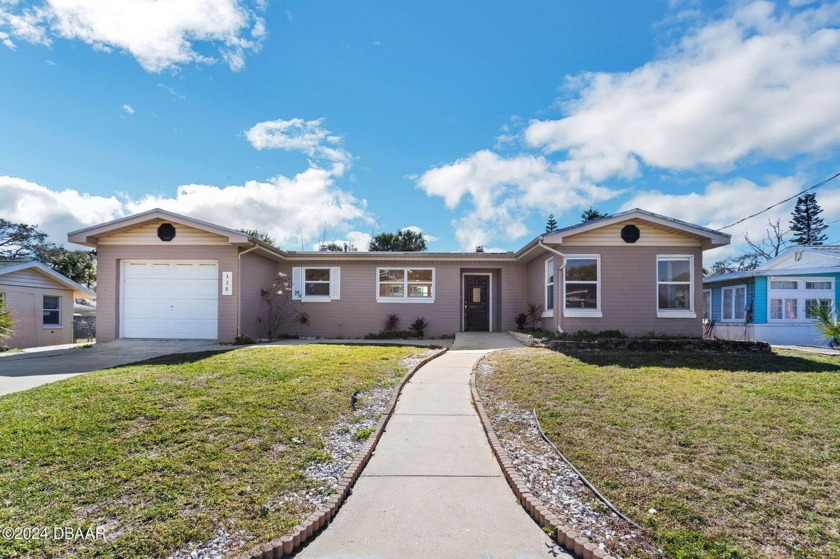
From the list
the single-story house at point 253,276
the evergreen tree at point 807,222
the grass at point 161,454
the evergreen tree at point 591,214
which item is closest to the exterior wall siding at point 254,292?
the single-story house at point 253,276

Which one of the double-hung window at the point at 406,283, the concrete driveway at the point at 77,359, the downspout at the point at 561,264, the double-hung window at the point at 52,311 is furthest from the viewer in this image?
the double-hung window at the point at 52,311

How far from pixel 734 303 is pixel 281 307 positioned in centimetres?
1885

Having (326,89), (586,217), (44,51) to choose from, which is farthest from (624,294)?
(586,217)

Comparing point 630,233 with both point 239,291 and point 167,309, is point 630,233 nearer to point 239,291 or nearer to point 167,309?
point 239,291

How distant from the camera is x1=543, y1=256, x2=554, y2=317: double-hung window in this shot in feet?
41.6

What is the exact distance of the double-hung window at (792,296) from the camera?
55.3 feet

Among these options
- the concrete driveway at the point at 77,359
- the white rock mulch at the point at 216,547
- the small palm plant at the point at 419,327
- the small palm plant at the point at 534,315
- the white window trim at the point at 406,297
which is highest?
the white window trim at the point at 406,297

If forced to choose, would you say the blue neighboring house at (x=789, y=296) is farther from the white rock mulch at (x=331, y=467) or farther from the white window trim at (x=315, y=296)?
the white rock mulch at (x=331, y=467)

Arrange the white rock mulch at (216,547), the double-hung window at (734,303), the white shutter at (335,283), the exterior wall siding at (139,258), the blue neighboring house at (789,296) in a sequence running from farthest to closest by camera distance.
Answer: the double-hung window at (734,303)
the blue neighboring house at (789,296)
the white shutter at (335,283)
the exterior wall siding at (139,258)
the white rock mulch at (216,547)

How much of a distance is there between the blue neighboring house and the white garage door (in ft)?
62.8

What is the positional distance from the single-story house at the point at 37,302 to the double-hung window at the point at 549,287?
17.2 metres

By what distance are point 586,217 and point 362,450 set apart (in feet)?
106

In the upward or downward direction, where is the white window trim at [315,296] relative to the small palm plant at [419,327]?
upward

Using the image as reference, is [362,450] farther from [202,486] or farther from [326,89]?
[326,89]
